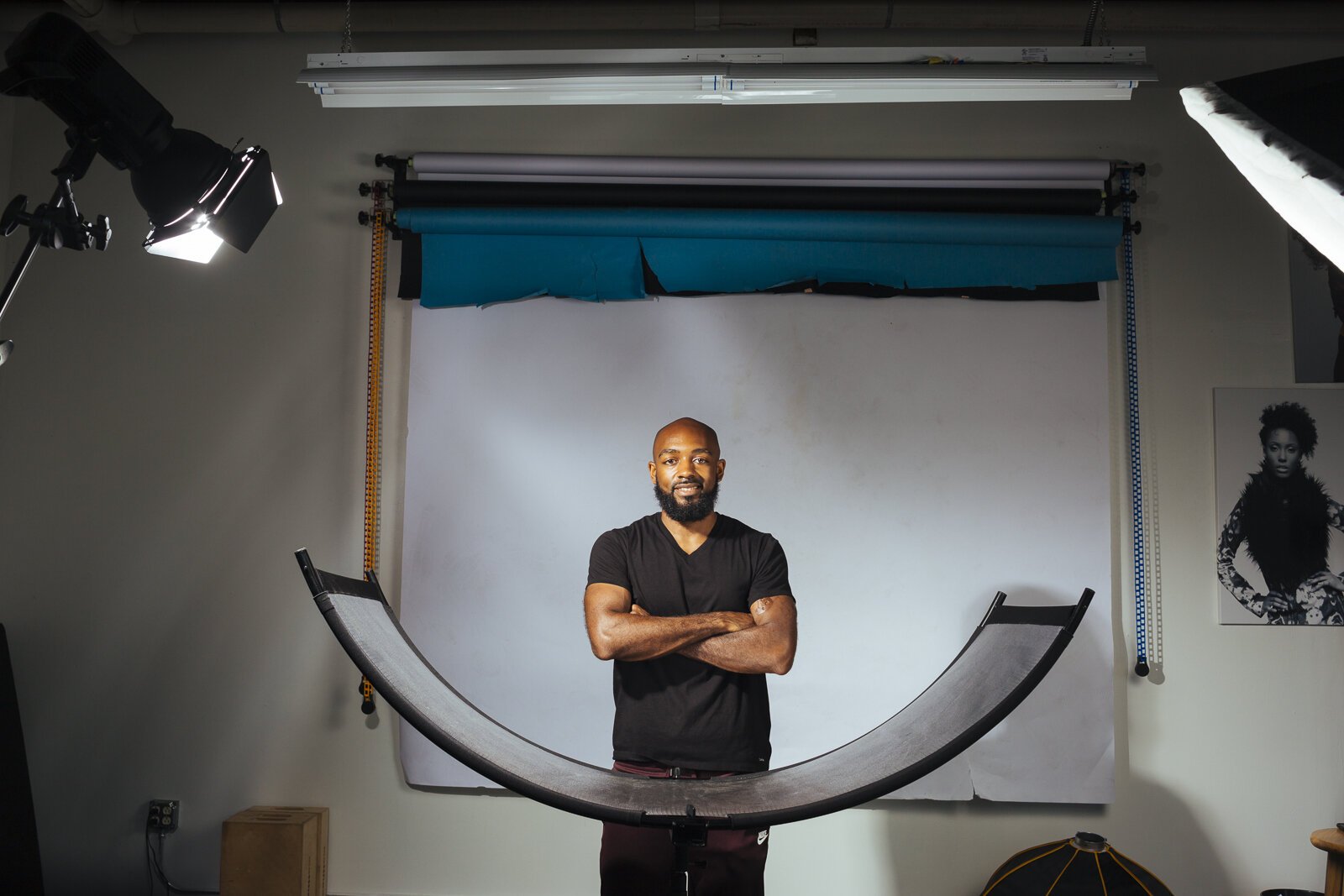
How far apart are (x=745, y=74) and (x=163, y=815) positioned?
273cm

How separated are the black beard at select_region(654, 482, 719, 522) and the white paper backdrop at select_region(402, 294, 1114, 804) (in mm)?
48

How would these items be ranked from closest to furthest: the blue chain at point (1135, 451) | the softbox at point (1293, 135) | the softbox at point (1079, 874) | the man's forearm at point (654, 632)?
the softbox at point (1293, 135) → the man's forearm at point (654, 632) → the softbox at point (1079, 874) → the blue chain at point (1135, 451)

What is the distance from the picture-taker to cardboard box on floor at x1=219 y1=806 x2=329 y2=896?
2.64 m

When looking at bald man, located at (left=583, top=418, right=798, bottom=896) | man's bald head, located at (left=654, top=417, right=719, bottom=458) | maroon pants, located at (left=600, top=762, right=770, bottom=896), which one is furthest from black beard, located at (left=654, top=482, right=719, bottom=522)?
maroon pants, located at (left=600, top=762, right=770, bottom=896)

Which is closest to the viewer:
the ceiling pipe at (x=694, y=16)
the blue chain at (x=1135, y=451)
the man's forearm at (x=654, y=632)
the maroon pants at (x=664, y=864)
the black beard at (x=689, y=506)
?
the maroon pants at (x=664, y=864)

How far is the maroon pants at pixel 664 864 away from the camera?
6.61 feet

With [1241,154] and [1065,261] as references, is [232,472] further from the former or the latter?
[1241,154]

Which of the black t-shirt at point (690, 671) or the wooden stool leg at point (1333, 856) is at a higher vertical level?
the black t-shirt at point (690, 671)

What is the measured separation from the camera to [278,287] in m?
3.03

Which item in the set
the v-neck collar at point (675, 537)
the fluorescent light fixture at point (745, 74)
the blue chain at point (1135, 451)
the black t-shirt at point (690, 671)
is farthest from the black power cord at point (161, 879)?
the blue chain at point (1135, 451)

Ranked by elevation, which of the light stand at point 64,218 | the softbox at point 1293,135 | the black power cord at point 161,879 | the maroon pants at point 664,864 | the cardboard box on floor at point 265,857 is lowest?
the black power cord at point 161,879

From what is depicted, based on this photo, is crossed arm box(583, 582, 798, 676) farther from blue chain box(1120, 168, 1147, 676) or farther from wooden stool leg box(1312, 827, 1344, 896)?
wooden stool leg box(1312, 827, 1344, 896)

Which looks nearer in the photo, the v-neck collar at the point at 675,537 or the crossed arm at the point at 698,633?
the crossed arm at the point at 698,633

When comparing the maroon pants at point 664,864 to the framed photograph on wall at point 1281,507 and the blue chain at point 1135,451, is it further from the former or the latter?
the framed photograph on wall at point 1281,507
